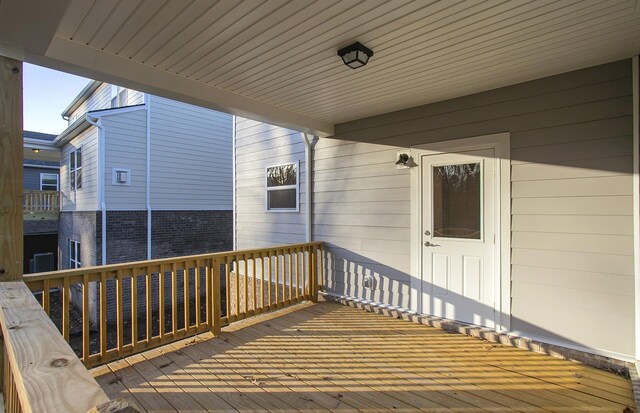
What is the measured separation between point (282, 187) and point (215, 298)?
257 centimetres

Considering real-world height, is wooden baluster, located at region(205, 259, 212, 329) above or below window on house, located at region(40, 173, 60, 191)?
below

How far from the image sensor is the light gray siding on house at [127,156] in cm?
821

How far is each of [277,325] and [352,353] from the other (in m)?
1.15

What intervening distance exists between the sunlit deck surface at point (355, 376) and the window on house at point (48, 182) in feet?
43.6

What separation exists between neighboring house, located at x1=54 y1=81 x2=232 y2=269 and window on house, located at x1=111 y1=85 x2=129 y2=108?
0.03m

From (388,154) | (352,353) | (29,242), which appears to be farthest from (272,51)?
(29,242)

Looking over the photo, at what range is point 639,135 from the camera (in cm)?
274

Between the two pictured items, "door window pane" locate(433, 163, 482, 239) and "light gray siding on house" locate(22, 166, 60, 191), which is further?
"light gray siding on house" locate(22, 166, 60, 191)

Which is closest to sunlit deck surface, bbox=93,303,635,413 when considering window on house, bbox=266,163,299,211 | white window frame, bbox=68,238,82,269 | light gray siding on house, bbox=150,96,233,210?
window on house, bbox=266,163,299,211

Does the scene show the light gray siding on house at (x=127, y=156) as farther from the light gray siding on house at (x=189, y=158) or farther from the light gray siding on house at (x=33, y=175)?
the light gray siding on house at (x=33, y=175)

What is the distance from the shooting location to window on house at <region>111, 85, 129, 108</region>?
32.9 ft

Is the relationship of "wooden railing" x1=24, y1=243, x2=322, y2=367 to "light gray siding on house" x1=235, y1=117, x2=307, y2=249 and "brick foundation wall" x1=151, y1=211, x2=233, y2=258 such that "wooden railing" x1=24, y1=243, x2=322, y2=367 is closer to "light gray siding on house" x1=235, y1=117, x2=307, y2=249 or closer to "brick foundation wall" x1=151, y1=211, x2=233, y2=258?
"light gray siding on house" x1=235, y1=117, x2=307, y2=249

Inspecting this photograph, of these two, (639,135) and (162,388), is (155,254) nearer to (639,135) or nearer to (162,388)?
(162,388)

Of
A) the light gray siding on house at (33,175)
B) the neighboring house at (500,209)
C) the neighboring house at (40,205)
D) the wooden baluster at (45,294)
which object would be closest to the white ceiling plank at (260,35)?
the wooden baluster at (45,294)
